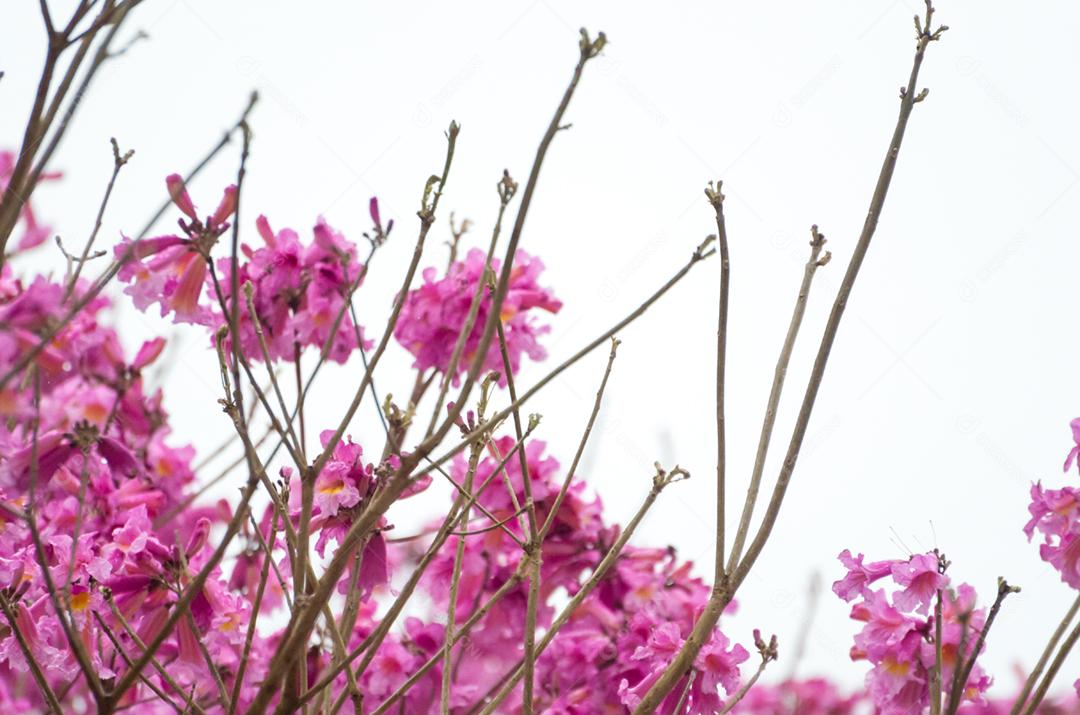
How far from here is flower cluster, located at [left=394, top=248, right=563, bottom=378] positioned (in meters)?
2.35

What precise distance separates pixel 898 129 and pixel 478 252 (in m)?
1.23

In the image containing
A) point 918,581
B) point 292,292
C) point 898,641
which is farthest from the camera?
point 292,292

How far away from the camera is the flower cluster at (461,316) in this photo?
2.35 meters

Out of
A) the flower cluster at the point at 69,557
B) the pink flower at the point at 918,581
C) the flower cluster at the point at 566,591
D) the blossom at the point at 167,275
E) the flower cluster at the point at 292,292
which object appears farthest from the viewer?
the flower cluster at the point at 566,591

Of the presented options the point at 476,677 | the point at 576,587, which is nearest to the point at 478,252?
the point at 576,587

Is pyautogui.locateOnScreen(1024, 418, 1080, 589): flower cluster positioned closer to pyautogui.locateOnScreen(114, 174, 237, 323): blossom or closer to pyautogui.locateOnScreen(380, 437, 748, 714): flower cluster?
pyautogui.locateOnScreen(380, 437, 748, 714): flower cluster

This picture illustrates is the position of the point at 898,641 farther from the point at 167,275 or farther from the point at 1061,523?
the point at 167,275

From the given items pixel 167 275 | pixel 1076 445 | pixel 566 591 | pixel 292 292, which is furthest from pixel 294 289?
pixel 1076 445

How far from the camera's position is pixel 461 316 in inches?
94.1

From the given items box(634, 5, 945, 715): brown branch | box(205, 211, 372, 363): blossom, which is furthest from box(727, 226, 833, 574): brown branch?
box(205, 211, 372, 363): blossom

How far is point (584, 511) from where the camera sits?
2.54m

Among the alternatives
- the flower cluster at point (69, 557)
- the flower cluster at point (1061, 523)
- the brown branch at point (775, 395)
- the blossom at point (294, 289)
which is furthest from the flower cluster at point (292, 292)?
the flower cluster at point (1061, 523)

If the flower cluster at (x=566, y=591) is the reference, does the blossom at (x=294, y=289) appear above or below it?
above

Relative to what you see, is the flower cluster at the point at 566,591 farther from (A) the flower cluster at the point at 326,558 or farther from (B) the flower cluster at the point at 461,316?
(B) the flower cluster at the point at 461,316
